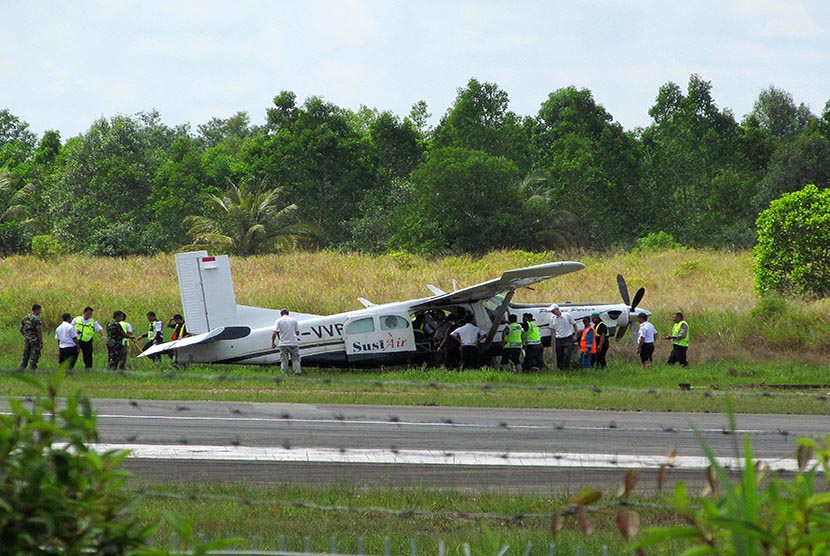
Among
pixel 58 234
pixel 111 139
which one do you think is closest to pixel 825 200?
pixel 58 234

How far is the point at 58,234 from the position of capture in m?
53.7

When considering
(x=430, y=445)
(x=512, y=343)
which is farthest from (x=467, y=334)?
(x=430, y=445)

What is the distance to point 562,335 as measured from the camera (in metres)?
23.8

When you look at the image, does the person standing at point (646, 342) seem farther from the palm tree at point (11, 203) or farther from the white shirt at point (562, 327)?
the palm tree at point (11, 203)

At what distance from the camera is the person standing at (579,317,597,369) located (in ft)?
76.9

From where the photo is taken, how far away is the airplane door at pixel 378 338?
74.2ft

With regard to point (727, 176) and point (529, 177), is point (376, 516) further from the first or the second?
point (727, 176)

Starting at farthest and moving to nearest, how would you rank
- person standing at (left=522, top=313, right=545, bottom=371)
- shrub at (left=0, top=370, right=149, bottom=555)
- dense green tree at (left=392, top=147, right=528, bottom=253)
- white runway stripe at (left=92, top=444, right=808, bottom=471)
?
1. dense green tree at (left=392, top=147, right=528, bottom=253)
2. person standing at (left=522, top=313, right=545, bottom=371)
3. white runway stripe at (left=92, top=444, right=808, bottom=471)
4. shrub at (left=0, top=370, right=149, bottom=555)

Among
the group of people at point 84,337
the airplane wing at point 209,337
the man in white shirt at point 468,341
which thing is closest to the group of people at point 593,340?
the man in white shirt at point 468,341

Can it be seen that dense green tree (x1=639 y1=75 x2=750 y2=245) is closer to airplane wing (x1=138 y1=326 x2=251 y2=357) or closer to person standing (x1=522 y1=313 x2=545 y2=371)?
person standing (x1=522 y1=313 x2=545 y2=371)

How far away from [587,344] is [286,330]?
7.07 metres

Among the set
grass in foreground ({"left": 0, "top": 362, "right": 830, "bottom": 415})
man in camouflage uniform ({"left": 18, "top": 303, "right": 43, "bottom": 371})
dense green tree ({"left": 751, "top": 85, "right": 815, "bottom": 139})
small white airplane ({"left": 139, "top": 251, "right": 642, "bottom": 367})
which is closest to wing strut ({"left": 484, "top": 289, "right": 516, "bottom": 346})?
small white airplane ({"left": 139, "top": 251, "right": 642, "bottom": 367})

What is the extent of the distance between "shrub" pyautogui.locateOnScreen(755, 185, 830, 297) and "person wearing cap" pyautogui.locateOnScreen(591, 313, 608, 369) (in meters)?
9.60

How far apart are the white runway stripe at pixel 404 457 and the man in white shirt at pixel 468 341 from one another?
11543mm
